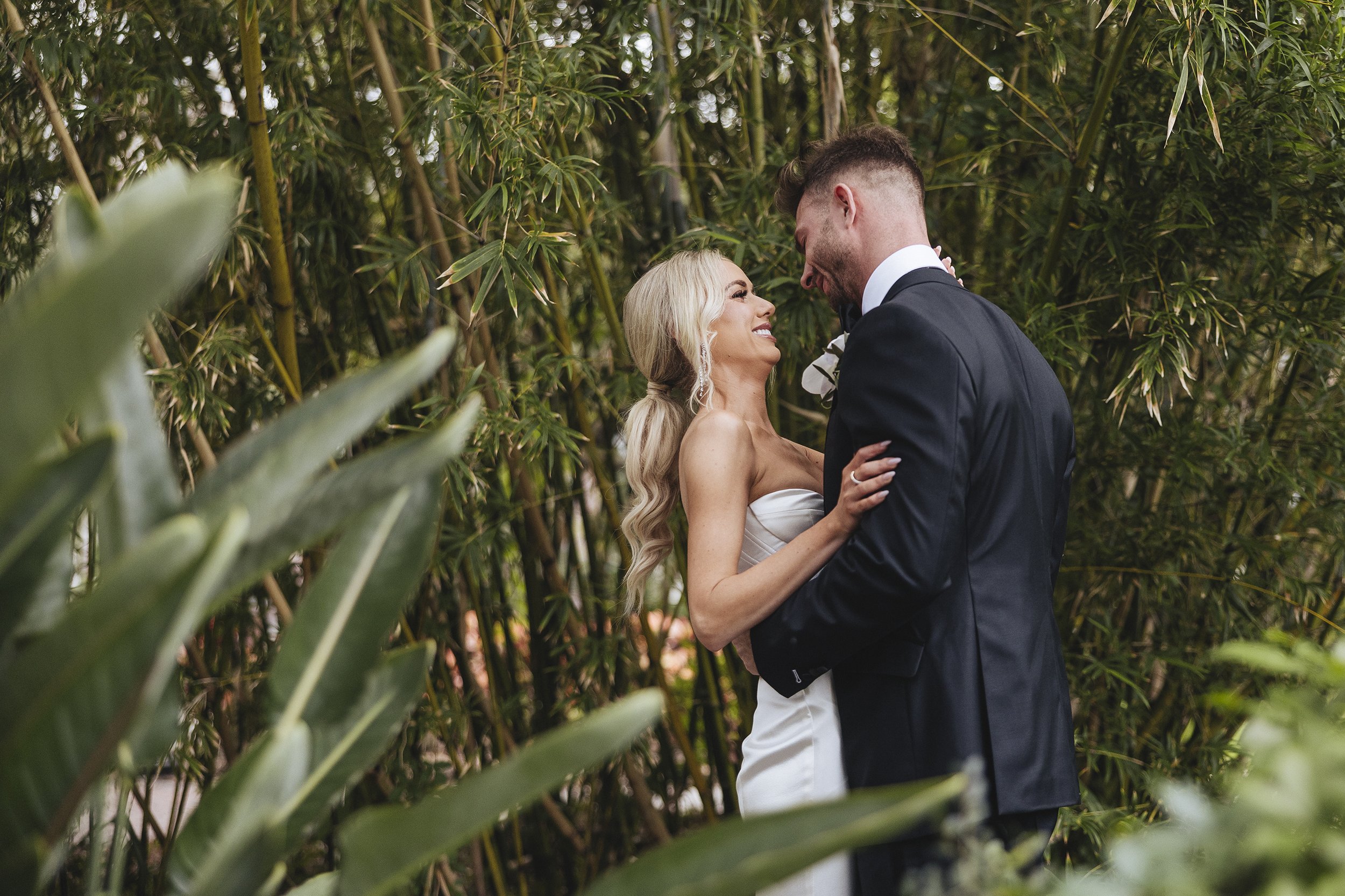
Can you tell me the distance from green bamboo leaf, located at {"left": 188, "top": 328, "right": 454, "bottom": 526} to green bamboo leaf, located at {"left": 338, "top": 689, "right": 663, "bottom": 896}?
22cm

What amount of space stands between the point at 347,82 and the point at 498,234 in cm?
70

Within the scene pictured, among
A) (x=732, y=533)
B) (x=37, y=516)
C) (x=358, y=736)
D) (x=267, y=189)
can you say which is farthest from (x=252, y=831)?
(x=267, y=189)

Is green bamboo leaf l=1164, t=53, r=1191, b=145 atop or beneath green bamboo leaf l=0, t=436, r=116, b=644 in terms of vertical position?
beneath

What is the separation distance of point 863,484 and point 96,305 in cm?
104

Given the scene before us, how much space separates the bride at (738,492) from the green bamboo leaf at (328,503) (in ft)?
2.68

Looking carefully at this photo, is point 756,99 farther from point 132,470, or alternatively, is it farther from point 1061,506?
point 132,470

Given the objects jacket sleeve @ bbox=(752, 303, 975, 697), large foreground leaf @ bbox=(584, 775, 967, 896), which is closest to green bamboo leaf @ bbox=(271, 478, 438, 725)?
large foreground leaf @ bbox=(584, 775, 967, 896)

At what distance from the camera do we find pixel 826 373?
73.4 inches

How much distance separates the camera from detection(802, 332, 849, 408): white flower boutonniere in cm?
181

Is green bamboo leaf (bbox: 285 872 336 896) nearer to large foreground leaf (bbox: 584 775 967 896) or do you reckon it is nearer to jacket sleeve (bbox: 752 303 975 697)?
large foreground leaf (bbox: 584 775 967 896)

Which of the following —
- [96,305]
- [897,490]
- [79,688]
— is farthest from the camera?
[897,490]

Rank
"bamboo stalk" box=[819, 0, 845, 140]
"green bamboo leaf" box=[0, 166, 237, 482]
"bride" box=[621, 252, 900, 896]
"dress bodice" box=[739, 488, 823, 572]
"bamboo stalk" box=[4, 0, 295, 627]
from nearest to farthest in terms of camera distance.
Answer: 1. "green bamboo leaf" box=[0, 166, 237, 482]
2. "bride" box=[621, 252, 900, 896]
3. "dress bodice" box=[739, 488, 823, 572]
4. "bamboo stalk" box=[4, 0, 295, 627]
5. "bamboo stalk" box=[819, 0, 845, 140]

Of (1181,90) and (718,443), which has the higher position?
(1181,90)

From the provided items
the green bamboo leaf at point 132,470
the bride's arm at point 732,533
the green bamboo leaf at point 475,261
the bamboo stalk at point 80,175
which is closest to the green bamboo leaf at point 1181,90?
the bride's arm at point 732,533
